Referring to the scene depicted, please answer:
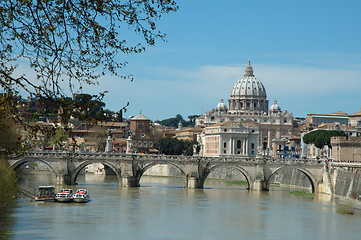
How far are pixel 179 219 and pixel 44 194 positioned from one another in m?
13.3

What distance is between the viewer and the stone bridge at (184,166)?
70.3 metres

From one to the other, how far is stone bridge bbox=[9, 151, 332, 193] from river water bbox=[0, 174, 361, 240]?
8.27 meters

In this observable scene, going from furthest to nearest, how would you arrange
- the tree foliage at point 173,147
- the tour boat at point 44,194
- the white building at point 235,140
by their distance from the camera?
the white building at point 235,140 → the tree foliage at point 173,147 → the tour boat at point 44,194

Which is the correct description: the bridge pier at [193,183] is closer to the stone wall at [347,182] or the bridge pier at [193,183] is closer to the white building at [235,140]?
the stone wall at [347,182]

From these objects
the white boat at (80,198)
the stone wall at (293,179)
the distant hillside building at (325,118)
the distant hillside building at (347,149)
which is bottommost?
the white boat at (80,198)

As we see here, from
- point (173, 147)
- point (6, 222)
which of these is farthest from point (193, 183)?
point (173, 147)

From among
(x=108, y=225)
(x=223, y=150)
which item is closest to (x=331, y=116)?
(x=223, y=150)

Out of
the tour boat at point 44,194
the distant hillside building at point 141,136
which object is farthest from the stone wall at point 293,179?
the distant hillside building at point 141,136

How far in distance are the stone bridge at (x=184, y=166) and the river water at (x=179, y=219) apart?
326 inches

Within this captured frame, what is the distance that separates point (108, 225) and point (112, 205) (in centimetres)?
1125

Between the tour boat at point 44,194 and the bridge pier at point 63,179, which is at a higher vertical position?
the bridge pier at point 63,179

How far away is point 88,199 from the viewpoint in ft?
180

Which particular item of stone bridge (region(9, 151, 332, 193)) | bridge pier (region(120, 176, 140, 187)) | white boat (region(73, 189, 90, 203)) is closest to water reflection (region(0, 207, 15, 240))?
white boat (region(73, 189, 90, 203))

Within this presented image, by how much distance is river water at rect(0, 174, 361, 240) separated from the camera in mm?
38094
